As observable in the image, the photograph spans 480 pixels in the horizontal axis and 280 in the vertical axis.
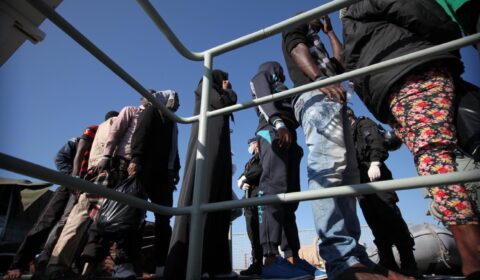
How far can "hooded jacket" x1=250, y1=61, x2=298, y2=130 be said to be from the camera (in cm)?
211

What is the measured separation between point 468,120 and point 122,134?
244 centimetres

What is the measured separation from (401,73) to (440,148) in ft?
1.03

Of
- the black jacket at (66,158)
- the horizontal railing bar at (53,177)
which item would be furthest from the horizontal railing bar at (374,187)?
the black jacket at (66,158)

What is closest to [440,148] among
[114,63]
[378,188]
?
[378,188]

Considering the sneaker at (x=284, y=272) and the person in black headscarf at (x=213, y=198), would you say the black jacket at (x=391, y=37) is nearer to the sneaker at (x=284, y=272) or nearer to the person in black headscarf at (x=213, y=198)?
the person in black headscarf at (x=213, y=198)

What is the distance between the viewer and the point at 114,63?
0.85 meters

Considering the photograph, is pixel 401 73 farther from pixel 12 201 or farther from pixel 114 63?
pixel 12 201

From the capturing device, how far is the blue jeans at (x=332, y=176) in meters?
1.13

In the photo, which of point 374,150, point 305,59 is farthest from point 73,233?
point 374,150

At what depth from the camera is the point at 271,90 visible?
219 centimetres

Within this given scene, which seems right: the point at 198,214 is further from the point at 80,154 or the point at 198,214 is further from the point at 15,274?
the point at 80,154

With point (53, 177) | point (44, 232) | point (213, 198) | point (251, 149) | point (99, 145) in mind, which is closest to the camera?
point (53, 177)

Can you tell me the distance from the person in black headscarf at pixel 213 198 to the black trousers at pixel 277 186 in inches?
12.4

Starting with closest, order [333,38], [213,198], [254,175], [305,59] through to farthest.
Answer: [305,59], [213,198], [333,38], [254,175]
